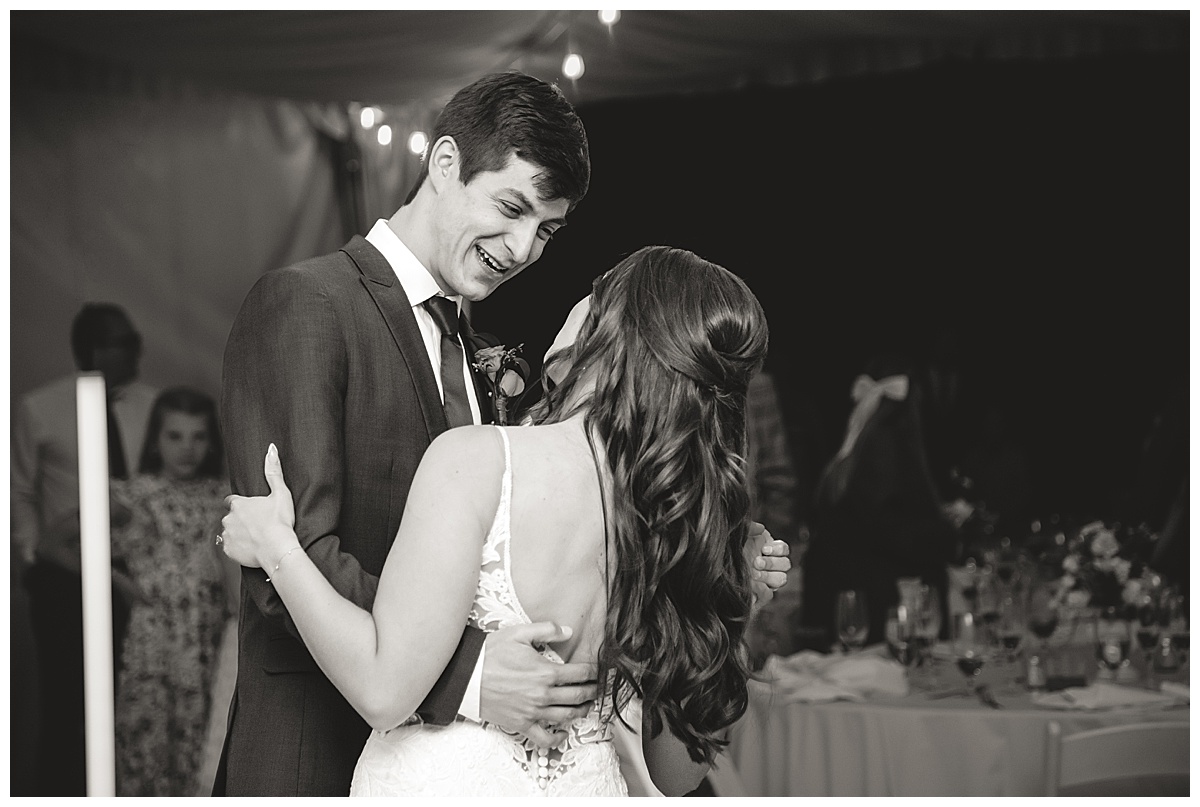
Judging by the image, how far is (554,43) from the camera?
5.48 meters

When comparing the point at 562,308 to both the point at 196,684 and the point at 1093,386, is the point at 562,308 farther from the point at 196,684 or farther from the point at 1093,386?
the point at 1093,386

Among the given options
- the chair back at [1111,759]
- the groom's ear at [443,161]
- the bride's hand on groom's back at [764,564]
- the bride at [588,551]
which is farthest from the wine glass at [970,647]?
the groom's ear at [443,161]

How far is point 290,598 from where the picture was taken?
61.1 inches

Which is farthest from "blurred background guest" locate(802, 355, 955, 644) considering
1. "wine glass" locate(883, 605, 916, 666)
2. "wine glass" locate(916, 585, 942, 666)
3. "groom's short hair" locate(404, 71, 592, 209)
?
"groom's short hair" locate(404, 71, 592, 209)

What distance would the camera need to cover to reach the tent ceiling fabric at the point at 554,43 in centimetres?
492

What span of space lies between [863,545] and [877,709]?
1.68 meters

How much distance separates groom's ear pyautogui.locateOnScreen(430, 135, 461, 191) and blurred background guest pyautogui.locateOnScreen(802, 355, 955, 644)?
Result: 341 centimetres

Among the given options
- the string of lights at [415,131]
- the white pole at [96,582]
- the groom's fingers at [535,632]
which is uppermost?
the string of lights at [415,131]

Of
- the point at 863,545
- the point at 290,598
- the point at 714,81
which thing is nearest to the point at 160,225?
the point at 714,81

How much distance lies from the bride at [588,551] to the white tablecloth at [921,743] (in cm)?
152

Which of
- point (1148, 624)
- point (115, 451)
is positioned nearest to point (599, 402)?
point (1148, 624)

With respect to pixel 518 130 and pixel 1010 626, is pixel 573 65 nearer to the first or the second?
pixel 1010 626

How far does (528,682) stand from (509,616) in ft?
0.29

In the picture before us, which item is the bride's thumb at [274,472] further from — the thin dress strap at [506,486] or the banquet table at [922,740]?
the banquet table at [922,740]
